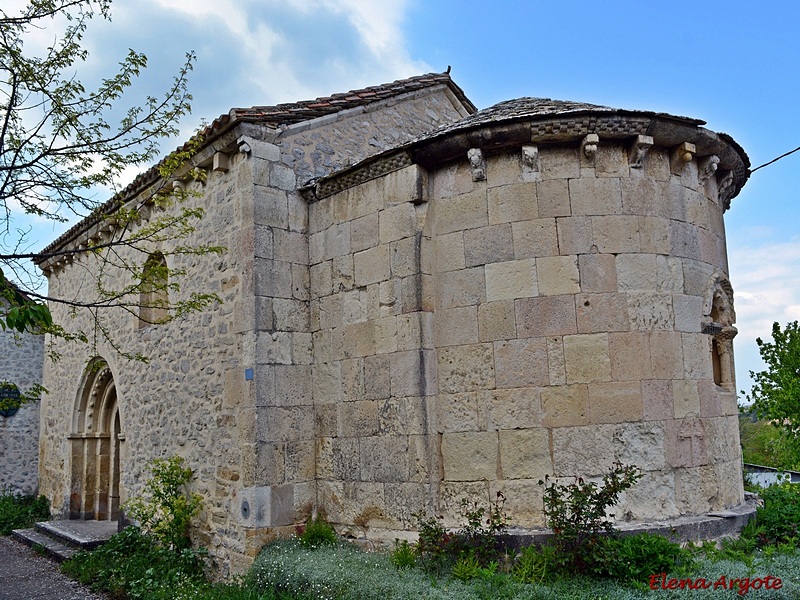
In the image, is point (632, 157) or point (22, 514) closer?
point (632, 157)

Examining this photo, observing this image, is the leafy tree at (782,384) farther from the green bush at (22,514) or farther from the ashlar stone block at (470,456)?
the green bush at (22,514)

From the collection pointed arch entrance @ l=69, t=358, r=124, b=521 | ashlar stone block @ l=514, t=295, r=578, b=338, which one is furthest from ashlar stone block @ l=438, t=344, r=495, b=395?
pointed arch entrance @ l=69, t=358, r=124, b=521

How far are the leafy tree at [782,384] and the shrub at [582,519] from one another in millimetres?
3807

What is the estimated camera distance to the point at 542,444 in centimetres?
595

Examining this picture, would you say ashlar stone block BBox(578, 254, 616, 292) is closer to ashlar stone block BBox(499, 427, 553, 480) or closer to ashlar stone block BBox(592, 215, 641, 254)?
ashlar stone block BBox(592, 215, 641, 254)

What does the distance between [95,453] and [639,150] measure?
993 centimetres

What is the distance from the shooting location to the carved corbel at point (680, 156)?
6.40 meters

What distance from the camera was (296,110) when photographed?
777cm

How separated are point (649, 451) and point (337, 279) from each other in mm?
3592

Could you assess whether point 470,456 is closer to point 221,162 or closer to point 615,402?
point 615,402

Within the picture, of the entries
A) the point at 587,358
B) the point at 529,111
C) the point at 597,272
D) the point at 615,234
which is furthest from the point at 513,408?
the point at 529,111

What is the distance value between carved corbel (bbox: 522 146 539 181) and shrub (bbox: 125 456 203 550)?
4997 mm

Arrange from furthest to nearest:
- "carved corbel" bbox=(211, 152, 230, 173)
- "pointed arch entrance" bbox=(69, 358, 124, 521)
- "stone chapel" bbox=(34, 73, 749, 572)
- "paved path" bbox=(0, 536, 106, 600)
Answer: "pointed arch entrance" bbox=(69, 358, 124, 521) < "paved path" bbox=(0, 536, 106, 600) < "carved corbel" bbox=(211, 152, 230, 173) < "stone chapel" bbox=(34, 73, 749, 572)

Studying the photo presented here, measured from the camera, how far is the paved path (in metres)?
7.85
